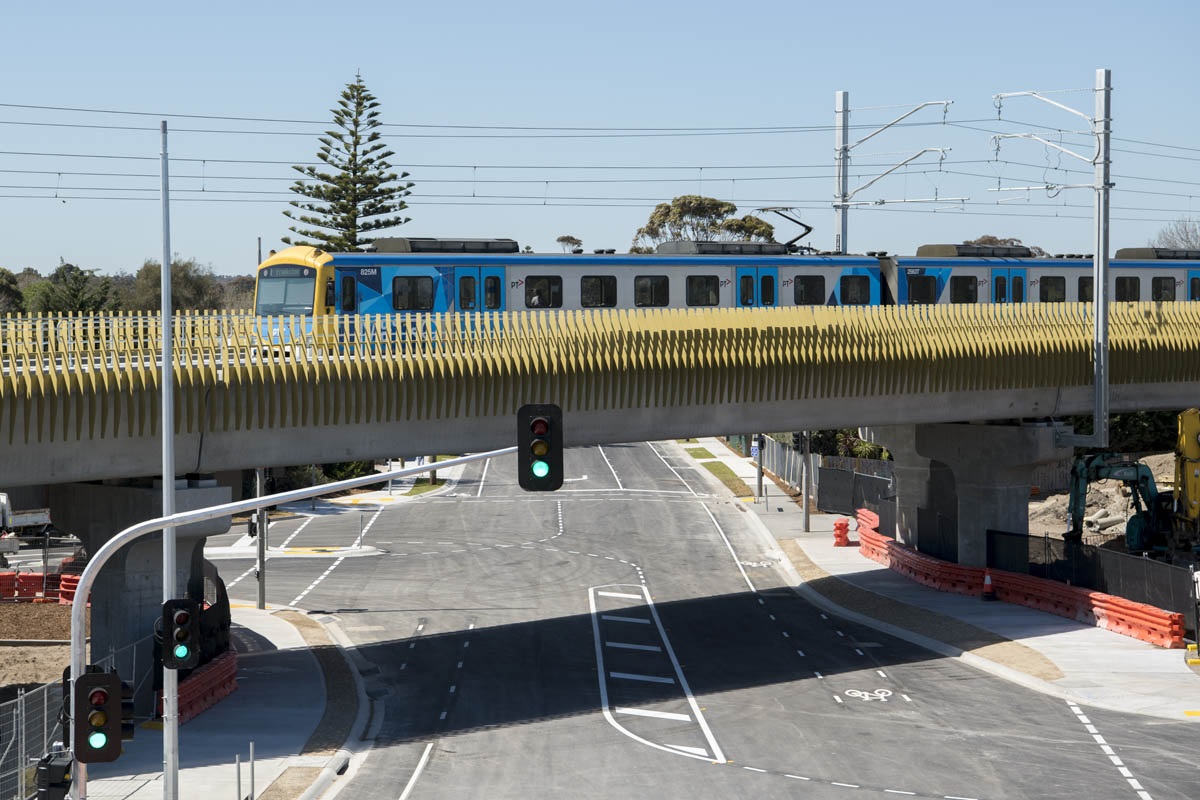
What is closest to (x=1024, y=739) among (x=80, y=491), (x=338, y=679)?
(x=338, y=679)

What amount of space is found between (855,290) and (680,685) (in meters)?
17.1

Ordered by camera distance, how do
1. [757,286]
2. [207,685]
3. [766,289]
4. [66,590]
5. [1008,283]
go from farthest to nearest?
[1008,283] < [66,590] < [766,289] < [757,286] < [207,685]

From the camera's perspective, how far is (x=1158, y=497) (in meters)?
48.9

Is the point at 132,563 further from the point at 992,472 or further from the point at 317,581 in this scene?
the point at 992,472

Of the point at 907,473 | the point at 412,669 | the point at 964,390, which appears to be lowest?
the point at 412,669

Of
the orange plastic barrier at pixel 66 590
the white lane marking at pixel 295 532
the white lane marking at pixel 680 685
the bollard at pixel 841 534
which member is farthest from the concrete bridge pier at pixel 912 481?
the orange plastic barrier at pixel 66 590

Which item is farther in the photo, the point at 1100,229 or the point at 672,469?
the point at 672,469

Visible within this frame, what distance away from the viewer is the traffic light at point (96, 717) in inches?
689

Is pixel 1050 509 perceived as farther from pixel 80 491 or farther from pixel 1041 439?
pixel 80 491

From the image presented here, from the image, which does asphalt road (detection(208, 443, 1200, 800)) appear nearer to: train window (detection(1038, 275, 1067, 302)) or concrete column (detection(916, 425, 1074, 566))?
concrete column (detection(916, 425, 1074, 566))

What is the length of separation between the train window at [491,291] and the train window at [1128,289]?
79.7 feet

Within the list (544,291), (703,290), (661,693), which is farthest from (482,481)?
(661,693)

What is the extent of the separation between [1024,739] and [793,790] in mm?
6093

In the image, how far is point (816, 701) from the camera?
33.0 metres
